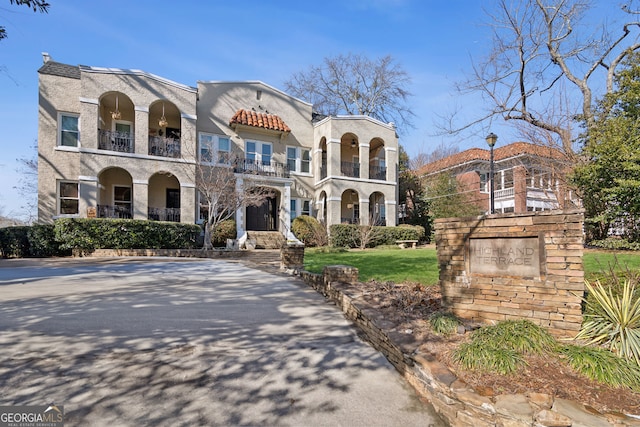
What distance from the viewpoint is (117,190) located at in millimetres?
17922

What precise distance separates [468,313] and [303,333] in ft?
7.74

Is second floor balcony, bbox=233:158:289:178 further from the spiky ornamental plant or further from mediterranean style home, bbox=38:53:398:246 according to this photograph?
the spiky ornamental plant

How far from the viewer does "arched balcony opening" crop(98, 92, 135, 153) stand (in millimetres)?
16547

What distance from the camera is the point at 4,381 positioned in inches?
117

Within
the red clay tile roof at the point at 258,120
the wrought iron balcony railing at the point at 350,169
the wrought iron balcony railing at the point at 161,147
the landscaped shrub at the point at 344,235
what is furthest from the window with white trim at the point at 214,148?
the wrought iron balcony railing at the point at 350,169

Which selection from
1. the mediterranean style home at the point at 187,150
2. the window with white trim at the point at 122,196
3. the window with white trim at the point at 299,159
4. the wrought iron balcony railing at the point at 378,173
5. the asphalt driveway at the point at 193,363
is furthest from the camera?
the wrought iron balcony railing at the point at 378,173

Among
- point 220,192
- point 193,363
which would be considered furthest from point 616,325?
point 220,192

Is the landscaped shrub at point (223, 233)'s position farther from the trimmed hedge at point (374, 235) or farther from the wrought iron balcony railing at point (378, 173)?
the wrought iron balcony railing at point (378, 173)

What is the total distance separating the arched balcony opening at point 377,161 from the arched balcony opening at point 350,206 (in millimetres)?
1939

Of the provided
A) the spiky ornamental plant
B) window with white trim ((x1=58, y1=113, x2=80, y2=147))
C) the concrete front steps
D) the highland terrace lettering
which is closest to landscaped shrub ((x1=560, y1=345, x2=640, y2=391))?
the spiky ornamental plant

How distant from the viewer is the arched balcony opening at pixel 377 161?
2363 centimetres

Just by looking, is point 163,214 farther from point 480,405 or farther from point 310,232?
point 480,405

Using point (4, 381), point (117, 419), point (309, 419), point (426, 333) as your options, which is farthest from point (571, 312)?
point (4, 381)

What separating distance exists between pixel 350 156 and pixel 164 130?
12976mm
